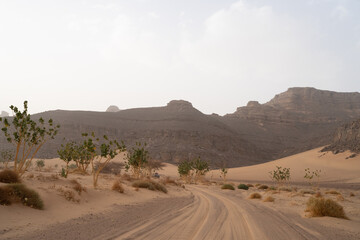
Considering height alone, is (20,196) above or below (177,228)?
above

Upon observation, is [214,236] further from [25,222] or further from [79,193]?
[79,193]

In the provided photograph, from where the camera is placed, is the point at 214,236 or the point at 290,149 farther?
the point at 290,149

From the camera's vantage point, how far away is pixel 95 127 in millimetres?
119750

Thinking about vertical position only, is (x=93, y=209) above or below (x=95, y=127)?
below

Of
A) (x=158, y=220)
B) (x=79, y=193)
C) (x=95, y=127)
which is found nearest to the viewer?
(x=158, y=220)

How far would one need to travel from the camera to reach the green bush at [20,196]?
888 cm

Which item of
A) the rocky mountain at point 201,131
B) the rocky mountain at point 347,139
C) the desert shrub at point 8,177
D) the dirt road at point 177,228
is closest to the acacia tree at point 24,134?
the desert shrub at point 8,177

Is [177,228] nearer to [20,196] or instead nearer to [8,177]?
[20,196]

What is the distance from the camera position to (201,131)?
13112 centimetres

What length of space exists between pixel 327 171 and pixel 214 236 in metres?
79.2

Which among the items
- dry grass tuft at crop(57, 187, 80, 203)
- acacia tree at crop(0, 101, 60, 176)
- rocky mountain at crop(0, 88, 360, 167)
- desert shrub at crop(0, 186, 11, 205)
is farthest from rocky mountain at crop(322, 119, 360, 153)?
desert shrub at crop(0, 186, 11, 205)

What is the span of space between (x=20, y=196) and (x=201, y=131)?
403ft

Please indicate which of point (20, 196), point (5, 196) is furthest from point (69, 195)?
point (5, 196)

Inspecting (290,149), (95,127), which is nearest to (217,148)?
(290,149)
